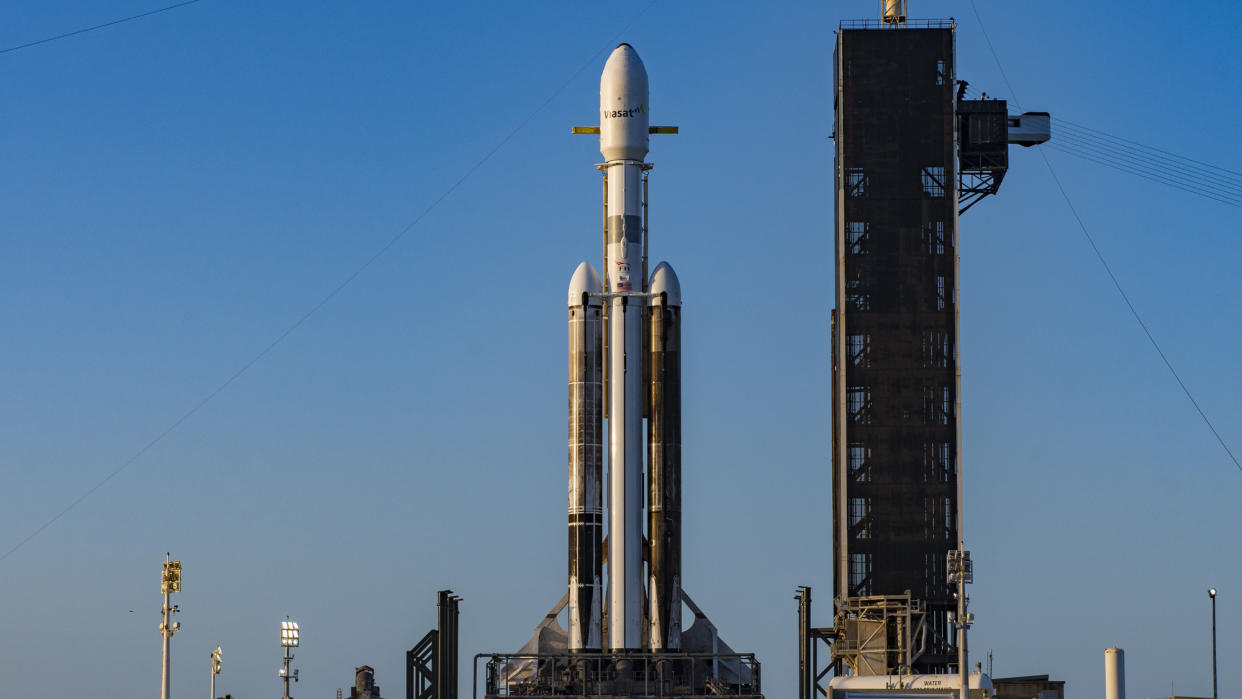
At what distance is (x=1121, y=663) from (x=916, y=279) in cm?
2765

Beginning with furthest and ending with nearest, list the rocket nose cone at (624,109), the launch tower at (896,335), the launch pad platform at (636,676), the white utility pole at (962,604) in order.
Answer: the launch tower at (896,335), the rocket nose cone at (624,109), the launch pad platform at (636,676), the white utility pole at (962,604)

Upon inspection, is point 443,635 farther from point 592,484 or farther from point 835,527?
point 835,527

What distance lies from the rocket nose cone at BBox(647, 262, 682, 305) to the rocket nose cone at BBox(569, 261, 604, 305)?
2.15 metres

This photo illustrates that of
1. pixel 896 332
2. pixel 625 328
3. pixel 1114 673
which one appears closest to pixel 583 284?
pixel 625 328

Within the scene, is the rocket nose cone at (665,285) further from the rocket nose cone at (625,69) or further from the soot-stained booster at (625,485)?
the rocket nose cone at (625,69)

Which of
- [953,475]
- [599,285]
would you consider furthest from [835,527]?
[599,285]

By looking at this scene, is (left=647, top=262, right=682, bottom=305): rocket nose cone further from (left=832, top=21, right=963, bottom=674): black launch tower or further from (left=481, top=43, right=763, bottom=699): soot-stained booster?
(left=832, top=21, right=963, bottom=674): black launch tower

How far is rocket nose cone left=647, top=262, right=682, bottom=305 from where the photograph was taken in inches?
3243

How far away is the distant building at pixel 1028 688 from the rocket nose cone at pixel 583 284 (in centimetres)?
2916

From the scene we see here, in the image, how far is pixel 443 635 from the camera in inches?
3253

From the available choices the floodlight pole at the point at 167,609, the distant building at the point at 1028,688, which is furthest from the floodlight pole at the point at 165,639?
the distant building at the point at 1028,688

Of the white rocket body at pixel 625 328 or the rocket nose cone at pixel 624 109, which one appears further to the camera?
the rocket nose cone at pixel 624 109

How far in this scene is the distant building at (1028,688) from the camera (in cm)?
9612

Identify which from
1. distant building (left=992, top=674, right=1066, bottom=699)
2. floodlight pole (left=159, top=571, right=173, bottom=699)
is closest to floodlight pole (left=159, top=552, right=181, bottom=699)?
floodlight pole (left=159, top=571, right=173, bottom=699)
